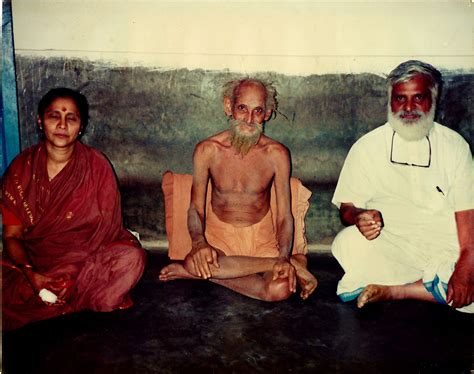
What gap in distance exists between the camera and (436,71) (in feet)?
13.0

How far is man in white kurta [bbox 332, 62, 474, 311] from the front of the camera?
366 centimetres

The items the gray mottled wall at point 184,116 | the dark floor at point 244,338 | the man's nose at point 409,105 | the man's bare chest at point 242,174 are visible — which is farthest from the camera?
the gray mottled wall at point 184,116

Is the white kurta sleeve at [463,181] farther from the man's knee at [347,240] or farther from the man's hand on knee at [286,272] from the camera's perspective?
the man's hand on knee at [286,272]

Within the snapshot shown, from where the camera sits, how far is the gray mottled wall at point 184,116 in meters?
4.25

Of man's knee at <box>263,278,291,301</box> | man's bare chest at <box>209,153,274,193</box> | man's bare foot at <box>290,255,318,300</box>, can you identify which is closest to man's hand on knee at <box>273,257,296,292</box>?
man's knee at <box>263,278,291,301</box>

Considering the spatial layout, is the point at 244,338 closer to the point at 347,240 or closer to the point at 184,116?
the point at 347,240

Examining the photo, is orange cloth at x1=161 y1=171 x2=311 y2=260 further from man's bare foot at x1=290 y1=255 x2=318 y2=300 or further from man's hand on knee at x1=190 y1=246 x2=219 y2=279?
man's hand on knee at x1=190 y1=246 x2=219 y2=279

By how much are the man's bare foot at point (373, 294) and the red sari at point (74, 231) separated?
1.83m

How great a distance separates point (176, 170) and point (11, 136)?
1611 millimetres

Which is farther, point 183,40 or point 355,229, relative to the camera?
point 183,40

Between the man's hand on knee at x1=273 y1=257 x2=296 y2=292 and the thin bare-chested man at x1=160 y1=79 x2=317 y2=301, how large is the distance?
52 mm

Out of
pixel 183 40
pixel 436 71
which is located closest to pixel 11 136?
pixel 183 40

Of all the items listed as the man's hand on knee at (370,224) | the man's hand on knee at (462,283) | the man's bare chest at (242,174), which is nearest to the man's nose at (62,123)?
the man's bare chest at (242,174)

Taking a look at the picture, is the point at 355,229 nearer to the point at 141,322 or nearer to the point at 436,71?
the point at 436,71
